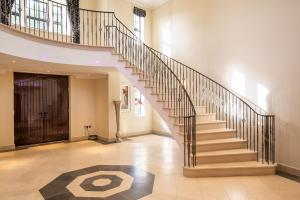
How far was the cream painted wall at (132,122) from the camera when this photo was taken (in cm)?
883

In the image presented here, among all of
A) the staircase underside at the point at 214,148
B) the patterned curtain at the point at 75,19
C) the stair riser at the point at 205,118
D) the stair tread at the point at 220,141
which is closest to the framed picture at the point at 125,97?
the patterned curtain at the point at 75,19

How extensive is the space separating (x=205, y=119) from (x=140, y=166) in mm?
2209

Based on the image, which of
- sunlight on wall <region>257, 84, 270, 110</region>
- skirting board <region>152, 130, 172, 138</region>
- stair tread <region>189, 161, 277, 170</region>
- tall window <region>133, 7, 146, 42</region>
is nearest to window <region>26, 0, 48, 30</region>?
tall window <region>133, 7, 146, 42</region>

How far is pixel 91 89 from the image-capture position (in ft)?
28.2

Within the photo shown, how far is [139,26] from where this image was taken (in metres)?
9.54

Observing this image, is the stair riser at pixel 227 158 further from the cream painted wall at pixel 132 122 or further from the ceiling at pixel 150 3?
the ceiling at pixel 150 3

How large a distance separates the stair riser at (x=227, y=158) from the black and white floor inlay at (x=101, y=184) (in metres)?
1.18

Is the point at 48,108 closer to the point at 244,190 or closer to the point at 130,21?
the point at 130,21

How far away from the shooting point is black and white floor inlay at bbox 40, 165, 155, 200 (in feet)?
12.4

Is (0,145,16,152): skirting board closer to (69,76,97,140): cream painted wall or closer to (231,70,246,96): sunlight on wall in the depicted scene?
(69,76,97,140): cream painted wall

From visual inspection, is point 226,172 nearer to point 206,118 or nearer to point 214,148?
point 214,148

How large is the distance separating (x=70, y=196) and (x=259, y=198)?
3.19m

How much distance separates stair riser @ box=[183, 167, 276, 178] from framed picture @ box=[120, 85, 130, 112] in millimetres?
4852

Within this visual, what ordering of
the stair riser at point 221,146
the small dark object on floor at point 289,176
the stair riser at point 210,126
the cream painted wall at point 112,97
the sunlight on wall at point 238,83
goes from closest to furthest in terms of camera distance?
1. the small dark object on floor at point 289,176
2. the stair riser at point 221,146
3. the stair riser at point 210,126
4. the sunlight on wall at point 238,83
5. the cream painted wall at point 112,97
